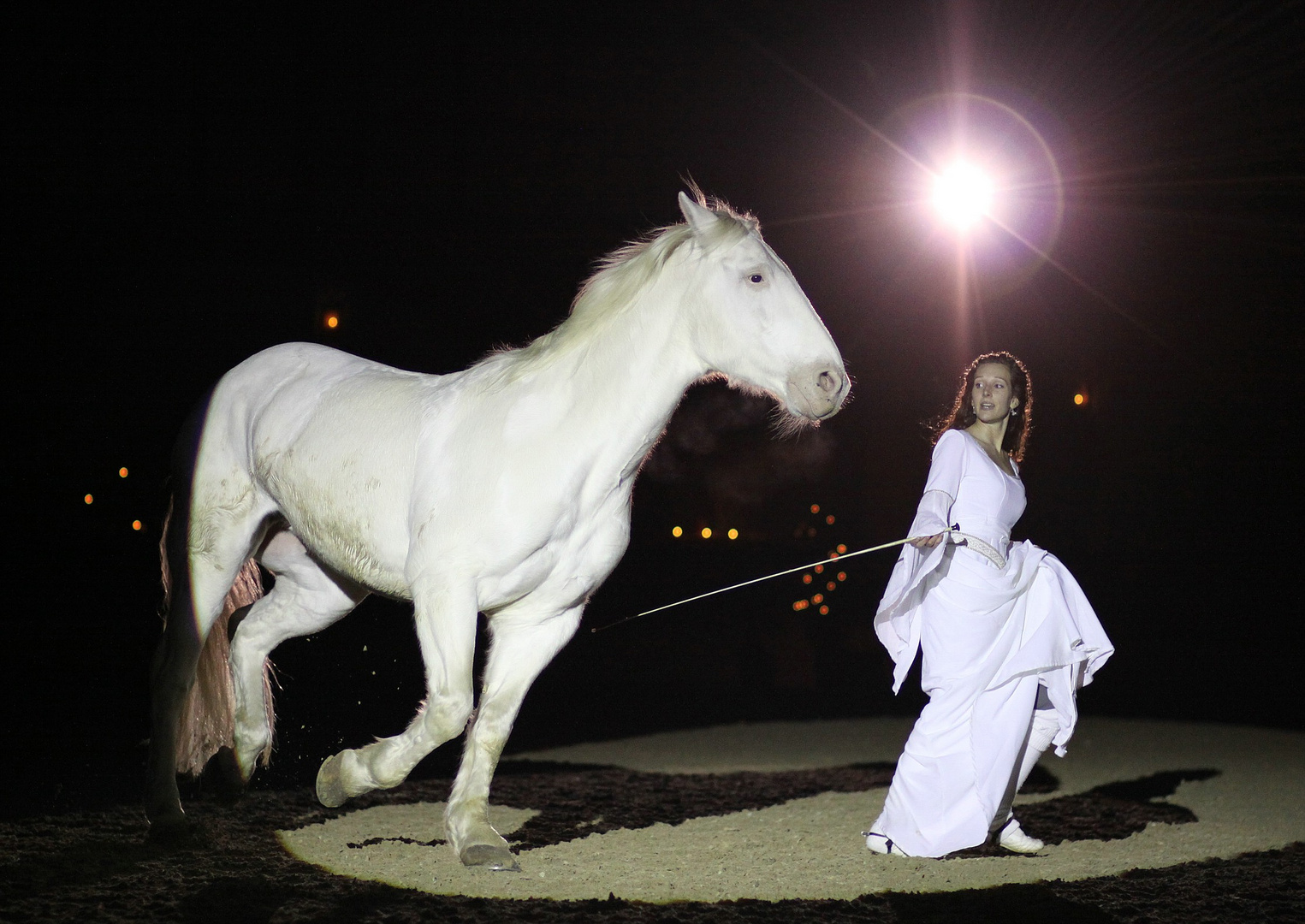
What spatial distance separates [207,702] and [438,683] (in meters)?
1.34

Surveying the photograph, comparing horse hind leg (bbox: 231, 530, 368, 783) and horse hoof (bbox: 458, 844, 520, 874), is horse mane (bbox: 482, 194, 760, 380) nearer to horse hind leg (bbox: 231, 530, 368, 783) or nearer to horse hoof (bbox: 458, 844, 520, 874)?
horse hind leg (bbox: 231, 530, 368, 783)

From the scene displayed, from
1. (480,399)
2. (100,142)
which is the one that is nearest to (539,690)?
(100,142)

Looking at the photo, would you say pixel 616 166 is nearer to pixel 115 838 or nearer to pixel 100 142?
pixel 100 142

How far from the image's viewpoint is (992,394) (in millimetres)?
3729

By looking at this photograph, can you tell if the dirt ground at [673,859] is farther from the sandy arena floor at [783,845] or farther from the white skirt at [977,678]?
the white skirt at [977,678]

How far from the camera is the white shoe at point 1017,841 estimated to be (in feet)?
11.5

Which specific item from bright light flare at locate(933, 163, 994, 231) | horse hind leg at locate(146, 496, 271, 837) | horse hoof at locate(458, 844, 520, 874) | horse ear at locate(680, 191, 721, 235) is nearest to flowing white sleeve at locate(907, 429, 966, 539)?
horse ear at locate(680, 191, 721, 235)

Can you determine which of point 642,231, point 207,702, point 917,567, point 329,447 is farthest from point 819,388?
point 642,231

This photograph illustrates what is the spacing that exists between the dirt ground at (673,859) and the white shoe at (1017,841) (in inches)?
2.6

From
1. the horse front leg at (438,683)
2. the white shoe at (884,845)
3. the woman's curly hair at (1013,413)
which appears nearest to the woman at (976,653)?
the white shoe at (884,845)

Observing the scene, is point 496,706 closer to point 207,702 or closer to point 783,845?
point 783,845

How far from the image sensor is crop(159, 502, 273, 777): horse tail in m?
3.64

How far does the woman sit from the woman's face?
0.01 metres

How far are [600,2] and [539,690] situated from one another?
4874 millimetres
